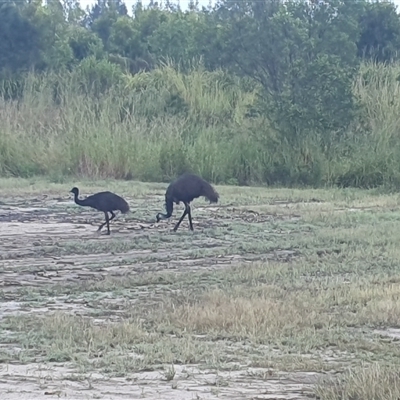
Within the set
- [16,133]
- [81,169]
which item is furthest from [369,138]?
[16,133]

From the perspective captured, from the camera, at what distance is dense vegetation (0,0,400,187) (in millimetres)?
22688

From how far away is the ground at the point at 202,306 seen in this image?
633 cm

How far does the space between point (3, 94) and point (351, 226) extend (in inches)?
627

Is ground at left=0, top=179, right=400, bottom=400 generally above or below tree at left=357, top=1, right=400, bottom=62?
below

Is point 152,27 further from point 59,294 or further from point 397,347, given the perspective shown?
point 397,347

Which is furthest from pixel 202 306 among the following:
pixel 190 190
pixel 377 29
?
pixel 377 29

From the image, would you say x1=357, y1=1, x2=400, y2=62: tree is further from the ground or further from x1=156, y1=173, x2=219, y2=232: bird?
x1=156, y1=173, x2=219, y2=232: bird

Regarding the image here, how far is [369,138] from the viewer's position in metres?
23.2

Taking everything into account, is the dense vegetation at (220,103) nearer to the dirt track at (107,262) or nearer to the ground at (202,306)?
the dirt track at (107,262)

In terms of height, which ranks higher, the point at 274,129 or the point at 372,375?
the point at 274,129

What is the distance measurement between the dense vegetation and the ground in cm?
640

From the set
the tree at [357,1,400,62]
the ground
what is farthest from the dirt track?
the tree at [357,1,400,62]

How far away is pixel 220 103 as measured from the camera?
27.1 metres

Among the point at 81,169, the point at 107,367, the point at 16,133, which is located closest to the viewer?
the point at 107,367
